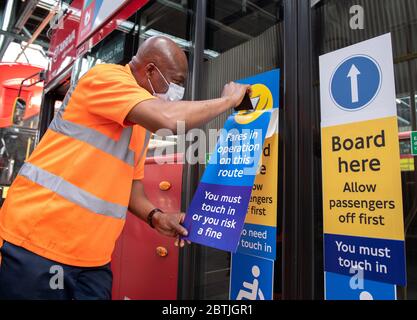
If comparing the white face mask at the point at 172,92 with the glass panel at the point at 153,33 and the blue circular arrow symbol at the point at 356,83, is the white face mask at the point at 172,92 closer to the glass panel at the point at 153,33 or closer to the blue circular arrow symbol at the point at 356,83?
the glass panel at the point at 153,33

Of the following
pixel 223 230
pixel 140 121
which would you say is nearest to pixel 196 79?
pixel 140 121

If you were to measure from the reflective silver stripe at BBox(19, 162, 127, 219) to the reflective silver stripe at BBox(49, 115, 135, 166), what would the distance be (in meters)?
0.16

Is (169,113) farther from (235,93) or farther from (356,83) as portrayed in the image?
(356,83)

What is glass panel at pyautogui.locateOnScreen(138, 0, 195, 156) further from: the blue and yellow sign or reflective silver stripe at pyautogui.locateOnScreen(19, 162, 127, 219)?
the blue and yellow sign

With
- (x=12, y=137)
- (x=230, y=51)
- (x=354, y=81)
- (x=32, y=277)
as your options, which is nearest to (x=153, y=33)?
(x=230, y=51)

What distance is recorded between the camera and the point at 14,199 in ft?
3.89

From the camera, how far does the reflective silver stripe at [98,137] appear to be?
3.87 ft

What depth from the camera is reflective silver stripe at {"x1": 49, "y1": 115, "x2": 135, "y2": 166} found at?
1179mm

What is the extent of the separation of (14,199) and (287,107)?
1029mm

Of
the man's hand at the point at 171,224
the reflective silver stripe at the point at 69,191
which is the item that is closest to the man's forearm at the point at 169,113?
the reflective silver stripe at the point at 69,191

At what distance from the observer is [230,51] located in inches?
60.5

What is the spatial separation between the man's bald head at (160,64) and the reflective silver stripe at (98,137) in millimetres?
202

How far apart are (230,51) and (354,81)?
2.11 feet
